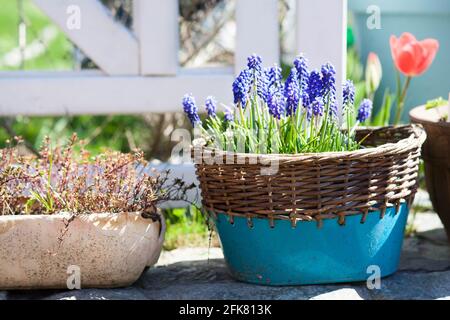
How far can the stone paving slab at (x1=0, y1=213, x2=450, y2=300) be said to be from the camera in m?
2.70

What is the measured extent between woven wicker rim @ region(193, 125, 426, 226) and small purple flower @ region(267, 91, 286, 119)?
14 cm

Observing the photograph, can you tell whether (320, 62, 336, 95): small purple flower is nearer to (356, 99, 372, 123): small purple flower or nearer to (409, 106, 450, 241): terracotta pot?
(356, 99, 372, 123): small purple flower

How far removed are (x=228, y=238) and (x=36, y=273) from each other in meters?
0.61

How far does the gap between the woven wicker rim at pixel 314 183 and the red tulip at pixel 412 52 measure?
76cm

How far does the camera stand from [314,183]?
2.61 m

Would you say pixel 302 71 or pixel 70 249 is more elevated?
pixel 302 71

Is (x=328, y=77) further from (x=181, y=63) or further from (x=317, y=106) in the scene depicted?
(x=181, y=63)

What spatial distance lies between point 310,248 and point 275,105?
453 millimetres

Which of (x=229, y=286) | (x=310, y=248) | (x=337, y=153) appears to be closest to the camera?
(x=337, y=153)

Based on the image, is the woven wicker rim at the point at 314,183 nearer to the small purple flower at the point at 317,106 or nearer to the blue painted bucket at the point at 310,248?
the blue painted bucket at the point at 310,248

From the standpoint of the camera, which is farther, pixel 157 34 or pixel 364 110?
pixel 157 34

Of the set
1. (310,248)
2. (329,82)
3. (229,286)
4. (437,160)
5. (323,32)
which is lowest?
(229,286)

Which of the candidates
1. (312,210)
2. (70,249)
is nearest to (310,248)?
(312,210)
